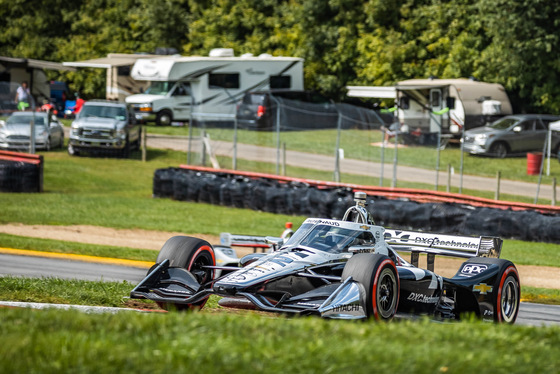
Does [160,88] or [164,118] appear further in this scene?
[160,88]

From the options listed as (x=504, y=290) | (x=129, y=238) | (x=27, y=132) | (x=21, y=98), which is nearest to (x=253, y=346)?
(x=504, y=290)

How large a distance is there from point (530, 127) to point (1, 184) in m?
17.0

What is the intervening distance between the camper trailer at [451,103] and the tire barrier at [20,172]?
1397 cm

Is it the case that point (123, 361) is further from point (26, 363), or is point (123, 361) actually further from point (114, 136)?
point (114, 136)

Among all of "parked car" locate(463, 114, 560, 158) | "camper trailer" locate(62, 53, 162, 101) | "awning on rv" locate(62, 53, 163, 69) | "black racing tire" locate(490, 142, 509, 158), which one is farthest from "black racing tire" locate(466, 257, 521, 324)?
"camper trailer" locate(62, 53, 162, 101)

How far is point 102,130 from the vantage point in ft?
102

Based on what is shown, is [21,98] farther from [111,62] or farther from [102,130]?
[111,62]

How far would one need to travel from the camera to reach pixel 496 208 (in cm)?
1944

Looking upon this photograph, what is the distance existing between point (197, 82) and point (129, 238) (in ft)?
68.2

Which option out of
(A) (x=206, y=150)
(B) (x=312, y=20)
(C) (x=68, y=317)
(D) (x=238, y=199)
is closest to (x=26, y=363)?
(C) (x=68, y=317)

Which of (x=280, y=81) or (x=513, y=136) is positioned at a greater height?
(x=280, y=81)

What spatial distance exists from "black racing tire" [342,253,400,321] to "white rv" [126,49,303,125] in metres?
29.0

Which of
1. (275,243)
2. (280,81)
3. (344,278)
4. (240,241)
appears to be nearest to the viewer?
(344,278)

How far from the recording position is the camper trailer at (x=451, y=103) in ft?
108
